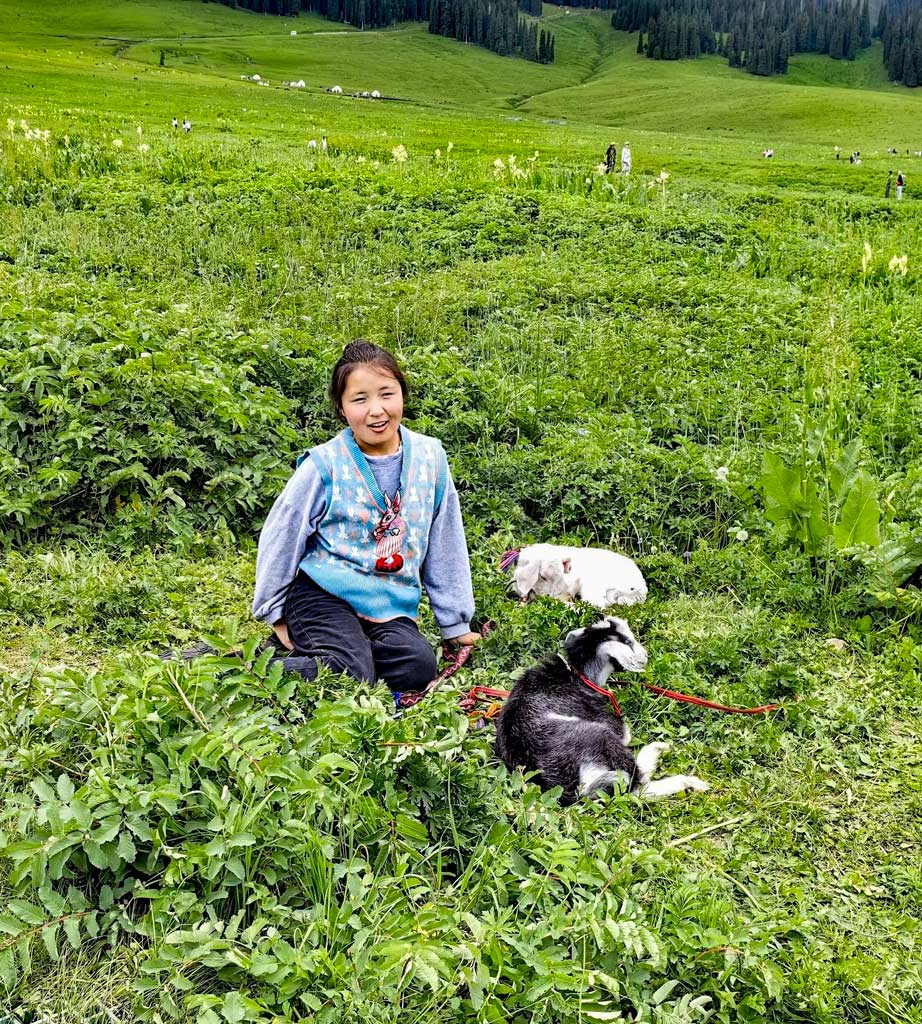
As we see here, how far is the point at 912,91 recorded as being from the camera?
127812 mm

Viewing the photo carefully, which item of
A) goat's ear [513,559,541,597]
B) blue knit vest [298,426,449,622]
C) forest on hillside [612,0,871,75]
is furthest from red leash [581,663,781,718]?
forest on hillside [612,0,871,75]

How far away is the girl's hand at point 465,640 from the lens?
17.6ft

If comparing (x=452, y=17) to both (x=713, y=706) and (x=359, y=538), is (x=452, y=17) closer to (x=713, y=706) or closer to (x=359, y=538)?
(x=359, y=538)

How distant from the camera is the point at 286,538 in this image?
4.93 meters

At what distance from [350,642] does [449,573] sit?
0.79m

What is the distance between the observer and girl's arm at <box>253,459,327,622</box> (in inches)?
193

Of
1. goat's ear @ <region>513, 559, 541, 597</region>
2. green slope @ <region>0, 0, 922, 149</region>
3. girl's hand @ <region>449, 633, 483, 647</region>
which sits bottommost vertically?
girl's hand @ <region>449, 633, 483, 647</region>

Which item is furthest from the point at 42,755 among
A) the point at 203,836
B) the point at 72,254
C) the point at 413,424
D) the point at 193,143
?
the point at 193,143

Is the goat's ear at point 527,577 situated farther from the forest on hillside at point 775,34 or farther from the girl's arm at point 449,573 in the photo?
the forest on hillside at point 775,34

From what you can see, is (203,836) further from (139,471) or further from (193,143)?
(193,143)

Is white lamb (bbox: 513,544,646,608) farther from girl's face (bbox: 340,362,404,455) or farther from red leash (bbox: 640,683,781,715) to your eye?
girl's face (bbox: 340,362,404,455)

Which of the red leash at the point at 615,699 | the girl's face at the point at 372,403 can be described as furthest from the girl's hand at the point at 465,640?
the girl's face at the point at 372,403

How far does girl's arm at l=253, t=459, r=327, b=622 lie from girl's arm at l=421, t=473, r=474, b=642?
74cm

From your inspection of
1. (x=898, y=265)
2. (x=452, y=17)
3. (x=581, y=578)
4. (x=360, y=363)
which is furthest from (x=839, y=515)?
(x=452, y=17)
